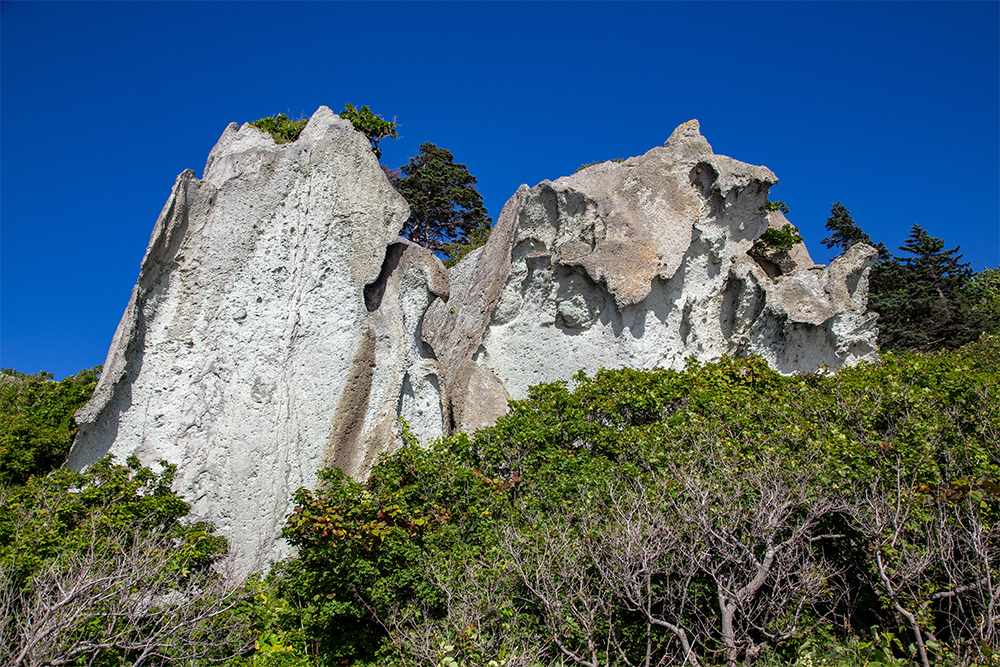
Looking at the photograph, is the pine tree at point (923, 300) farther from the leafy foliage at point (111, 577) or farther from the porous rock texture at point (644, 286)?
the leafy foliage at point (111, 577)

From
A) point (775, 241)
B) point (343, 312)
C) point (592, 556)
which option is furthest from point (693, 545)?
point (775, 241)

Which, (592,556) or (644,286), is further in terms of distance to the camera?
(644,286)

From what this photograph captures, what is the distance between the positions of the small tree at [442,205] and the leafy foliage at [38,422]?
658 inches

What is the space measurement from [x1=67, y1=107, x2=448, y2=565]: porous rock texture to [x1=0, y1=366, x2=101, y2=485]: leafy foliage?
6.63 ft

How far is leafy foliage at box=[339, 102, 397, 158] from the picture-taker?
16719 mm

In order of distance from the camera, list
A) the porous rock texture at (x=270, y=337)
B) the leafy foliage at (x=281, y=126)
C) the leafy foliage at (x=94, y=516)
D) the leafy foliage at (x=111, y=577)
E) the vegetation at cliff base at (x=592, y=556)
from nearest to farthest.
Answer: the leafy foliage at (x=111, y=577)
the vegetation at cliff base at (x=592, y=556)
the leafy foliage at (x=94, y=516)
the porous rock texture at (x=270, y=337)
the leafy foliage at (x=281, y=126)

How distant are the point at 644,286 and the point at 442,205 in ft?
52.3

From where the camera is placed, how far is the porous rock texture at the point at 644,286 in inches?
602

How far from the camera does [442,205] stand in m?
29.4

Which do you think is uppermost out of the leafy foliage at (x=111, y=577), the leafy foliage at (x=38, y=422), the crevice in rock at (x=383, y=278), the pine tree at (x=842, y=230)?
the pine tree at (x=842, y=230)

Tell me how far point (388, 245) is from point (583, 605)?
23.0 feet

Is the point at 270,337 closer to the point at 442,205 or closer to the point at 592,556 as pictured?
the point at 592,556

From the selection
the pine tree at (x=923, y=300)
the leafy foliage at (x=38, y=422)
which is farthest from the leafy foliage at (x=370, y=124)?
the pine tree at (x=923, y=300)

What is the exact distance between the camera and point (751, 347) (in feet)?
54.1
